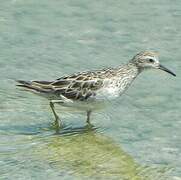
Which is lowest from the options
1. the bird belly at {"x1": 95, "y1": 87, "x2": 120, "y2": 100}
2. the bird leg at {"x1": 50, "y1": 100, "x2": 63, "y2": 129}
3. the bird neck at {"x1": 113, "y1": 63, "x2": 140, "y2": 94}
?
the bird leg at {"x1": 50, "y1": 100, "x2": 63, "y2": 129}

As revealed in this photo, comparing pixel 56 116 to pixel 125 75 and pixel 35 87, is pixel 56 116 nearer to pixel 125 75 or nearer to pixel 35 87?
pixel 35 87

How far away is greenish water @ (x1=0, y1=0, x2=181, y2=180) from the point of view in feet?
34.1

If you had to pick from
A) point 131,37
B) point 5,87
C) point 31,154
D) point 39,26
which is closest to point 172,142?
point 31,154

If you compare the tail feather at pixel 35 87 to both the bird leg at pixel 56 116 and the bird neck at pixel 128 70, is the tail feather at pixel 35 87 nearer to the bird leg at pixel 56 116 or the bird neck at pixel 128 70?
the bird leg at pixel 56 116

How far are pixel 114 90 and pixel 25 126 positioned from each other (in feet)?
4.48

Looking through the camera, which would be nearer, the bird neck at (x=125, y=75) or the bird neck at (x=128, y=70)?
the bird neck at (x=125, y=75)

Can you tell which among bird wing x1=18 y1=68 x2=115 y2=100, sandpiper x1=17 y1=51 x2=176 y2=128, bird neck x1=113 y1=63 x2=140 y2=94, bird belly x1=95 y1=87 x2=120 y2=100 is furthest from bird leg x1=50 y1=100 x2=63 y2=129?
bird neck x1=113 y1=63 x2=140 y2=94

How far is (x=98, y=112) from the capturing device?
12289 mm

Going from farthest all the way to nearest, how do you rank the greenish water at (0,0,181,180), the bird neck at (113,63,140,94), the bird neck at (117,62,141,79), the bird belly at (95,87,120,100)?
1. the bird neck at (117,62,141,79)
2. the bird neck at (113,63,140,94)
3. the bird belly at (95,87,120,100)
4. the greenish water at (0,0,181,180)

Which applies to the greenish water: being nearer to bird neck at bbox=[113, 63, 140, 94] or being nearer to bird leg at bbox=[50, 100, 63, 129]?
bird leg at bbox=[50, 100, 63, 129]

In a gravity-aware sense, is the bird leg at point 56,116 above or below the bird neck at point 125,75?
below

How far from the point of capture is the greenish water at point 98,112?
1038 centimetres

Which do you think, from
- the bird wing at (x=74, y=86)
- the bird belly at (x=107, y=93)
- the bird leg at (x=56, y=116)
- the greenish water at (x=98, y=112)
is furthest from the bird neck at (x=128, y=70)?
the bird leg at (x=56, y=116)

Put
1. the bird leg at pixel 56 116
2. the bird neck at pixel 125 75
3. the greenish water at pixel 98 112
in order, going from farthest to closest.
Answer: the bird neck at pixel 125 75
the bird leg at pixel 56 116
the greenish water at pixel 98 112
